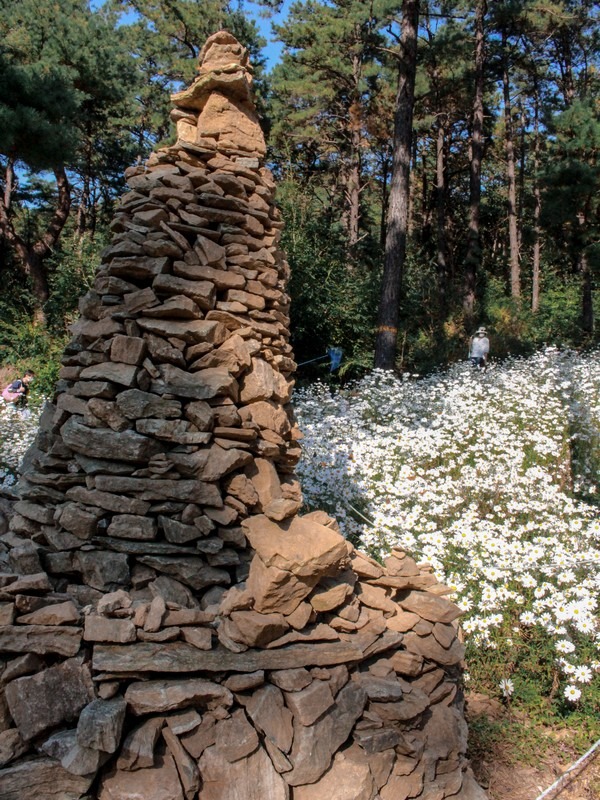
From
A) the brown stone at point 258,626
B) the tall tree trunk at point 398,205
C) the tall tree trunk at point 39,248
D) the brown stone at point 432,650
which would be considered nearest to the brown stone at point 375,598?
the brown stone at point 432,650

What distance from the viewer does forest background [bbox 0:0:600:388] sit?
1133cm

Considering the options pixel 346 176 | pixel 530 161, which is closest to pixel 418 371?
pixel 346 176

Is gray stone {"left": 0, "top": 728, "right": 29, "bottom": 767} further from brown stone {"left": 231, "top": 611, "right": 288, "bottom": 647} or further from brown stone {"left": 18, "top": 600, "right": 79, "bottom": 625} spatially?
brown stone {"left": 231, "top": 611, "right": 288, "bottom": 647}

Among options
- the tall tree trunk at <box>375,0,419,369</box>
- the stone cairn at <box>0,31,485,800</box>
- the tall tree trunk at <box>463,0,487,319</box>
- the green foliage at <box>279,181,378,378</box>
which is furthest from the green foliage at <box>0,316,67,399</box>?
the tall tree trunk at <box>463,0,487,319</box>

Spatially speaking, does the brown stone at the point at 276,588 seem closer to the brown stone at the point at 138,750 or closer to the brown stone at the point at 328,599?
the brown stone at the point at 328,599

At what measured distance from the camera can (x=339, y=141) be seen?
19906mm

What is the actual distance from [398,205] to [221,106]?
749 centimetres

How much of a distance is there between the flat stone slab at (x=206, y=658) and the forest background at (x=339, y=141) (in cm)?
849

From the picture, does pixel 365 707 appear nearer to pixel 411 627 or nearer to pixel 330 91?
pixel 411 627

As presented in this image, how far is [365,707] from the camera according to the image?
2.40m

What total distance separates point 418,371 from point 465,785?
10440 millimetres

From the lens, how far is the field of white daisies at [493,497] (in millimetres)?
3467

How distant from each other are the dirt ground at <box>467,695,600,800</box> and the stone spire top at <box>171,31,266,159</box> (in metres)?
3.81

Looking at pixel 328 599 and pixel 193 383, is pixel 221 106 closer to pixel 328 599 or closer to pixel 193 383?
pixel 193 383
